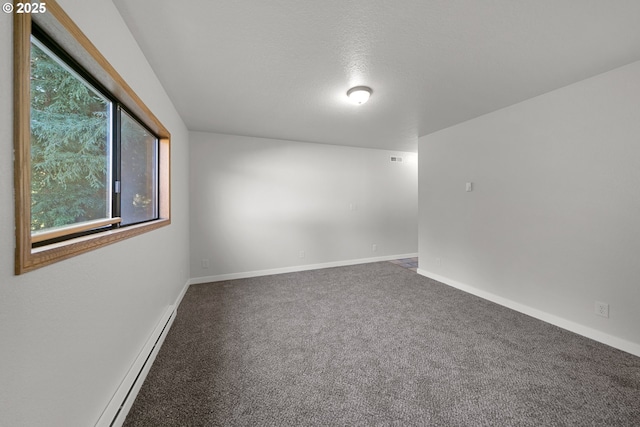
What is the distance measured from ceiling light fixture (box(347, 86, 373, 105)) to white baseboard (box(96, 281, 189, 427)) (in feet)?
8.94

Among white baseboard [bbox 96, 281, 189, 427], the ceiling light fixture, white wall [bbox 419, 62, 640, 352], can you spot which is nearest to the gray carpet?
white baseboard [bbox 96, 281, 189, 427]

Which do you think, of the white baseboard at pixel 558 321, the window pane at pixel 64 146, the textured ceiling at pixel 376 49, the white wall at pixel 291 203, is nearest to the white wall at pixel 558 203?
the white baseboard at pixel 558 321

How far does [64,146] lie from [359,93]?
7.16ft

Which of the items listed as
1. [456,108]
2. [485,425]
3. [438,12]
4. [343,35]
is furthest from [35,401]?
[456,108]

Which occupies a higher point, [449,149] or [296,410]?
[449,149]

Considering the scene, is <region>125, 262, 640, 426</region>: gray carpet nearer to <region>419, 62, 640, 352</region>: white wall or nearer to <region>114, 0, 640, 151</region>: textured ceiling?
<region>419, 62, 640, 352</region>: white wall

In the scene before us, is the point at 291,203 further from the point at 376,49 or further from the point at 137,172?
the point at 376,49

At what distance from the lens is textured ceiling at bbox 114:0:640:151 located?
1.40 metres

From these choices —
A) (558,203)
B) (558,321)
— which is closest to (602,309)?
(558,321)

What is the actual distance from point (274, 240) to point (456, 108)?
322 cm

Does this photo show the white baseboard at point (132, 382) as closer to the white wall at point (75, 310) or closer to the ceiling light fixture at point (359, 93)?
the white wall at point (75, 310)

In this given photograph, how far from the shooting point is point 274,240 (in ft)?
13.4

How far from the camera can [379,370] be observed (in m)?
1.70

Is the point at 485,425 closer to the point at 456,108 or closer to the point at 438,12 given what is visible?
the point at 438,12
